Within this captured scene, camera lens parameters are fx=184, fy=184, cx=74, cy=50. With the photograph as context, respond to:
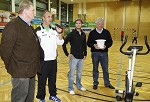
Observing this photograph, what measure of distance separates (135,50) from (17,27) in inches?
80.0

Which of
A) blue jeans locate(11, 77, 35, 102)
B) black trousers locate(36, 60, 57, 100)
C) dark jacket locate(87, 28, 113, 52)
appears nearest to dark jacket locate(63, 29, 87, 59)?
dark jacket locate(87, 28, 113, 52)

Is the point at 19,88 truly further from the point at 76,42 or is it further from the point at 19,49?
the point at 76,42

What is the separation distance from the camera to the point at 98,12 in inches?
1009

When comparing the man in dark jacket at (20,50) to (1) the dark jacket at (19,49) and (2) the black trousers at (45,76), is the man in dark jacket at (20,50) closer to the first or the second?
(1) the dark jacket at (19,49)

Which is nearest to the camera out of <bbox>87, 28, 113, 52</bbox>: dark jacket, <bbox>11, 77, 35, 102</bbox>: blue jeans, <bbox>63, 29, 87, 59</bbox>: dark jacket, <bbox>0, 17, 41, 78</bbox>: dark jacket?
<bbox>0, 17, 41, 78</bbox>: dark jacket

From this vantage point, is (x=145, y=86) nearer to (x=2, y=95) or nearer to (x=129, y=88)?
(x=129, y=88)

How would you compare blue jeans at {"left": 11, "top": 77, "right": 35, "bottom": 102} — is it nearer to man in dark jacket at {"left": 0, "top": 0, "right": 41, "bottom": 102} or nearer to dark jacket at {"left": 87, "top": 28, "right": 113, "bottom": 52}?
man in dark jacket at {"left": 0, "top": 0, "right": 41, "bottom": 102}

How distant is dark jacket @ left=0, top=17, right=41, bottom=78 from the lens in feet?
6.78

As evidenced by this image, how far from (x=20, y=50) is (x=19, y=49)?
0.05ft

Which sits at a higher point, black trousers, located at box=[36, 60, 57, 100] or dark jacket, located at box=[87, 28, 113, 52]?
dark jacket, located at box=[87, 28, 113, 52]

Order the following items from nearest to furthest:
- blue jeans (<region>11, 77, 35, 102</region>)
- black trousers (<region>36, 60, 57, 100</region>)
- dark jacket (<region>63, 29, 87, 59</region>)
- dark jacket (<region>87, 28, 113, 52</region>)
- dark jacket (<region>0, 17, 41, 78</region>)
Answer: dark jacket (<region>0, 17, 41, 78</region>), blue jeans (<region>11, 77, 35, 102</region>), black trousers (<region>36, 60, 57, 100</region>), dark jacket (<region>63, 29, 87, 59</region>), dark jacket (<region>87, 28, 113, 52</region>)

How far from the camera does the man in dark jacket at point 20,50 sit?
81.7 inches

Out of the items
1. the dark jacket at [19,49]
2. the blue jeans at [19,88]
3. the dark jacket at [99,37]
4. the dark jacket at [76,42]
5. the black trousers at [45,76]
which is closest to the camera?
the dark jacket at [19,49]

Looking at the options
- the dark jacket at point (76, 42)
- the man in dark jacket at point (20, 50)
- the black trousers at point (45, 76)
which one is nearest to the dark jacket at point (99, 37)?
the dark jacket at point (76, 42)
